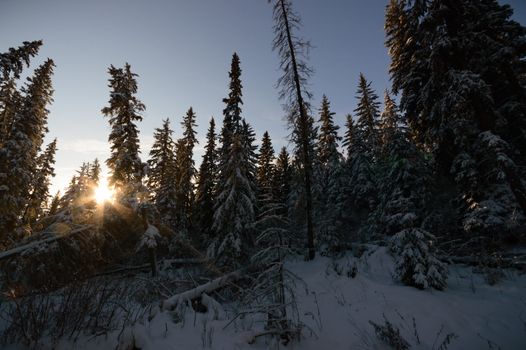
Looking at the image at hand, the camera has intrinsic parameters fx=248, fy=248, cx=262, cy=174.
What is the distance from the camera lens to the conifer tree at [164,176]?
25469 mm

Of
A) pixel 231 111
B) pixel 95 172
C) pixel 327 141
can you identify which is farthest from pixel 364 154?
pixel 95 172

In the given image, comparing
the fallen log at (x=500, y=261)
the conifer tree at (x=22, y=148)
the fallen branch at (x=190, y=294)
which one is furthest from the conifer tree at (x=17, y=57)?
the fallen log at (x=500, y=261)

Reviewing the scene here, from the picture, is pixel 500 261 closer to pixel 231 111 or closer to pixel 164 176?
pixel 231 111

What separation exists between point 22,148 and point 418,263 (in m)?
25.0

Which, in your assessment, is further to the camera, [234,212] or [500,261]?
[234,212]

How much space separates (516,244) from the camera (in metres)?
10.9

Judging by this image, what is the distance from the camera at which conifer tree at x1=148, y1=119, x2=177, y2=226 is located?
83.6 ft

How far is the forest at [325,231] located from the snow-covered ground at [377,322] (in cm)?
4

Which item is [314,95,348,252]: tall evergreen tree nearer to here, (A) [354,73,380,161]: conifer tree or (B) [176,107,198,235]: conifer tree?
(A) [354,73,380,161]: conifer tree

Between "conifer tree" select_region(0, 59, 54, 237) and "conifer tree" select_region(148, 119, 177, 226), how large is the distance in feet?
28.7

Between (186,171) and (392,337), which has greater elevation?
(186,171)

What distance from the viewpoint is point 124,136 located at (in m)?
16.5

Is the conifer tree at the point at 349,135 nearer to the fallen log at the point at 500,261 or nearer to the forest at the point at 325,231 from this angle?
the forest at the point at 325,231

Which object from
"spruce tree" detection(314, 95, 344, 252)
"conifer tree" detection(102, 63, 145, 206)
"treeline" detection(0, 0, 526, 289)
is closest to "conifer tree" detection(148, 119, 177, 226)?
"treeline" detection(0, 0, 526, 289)
